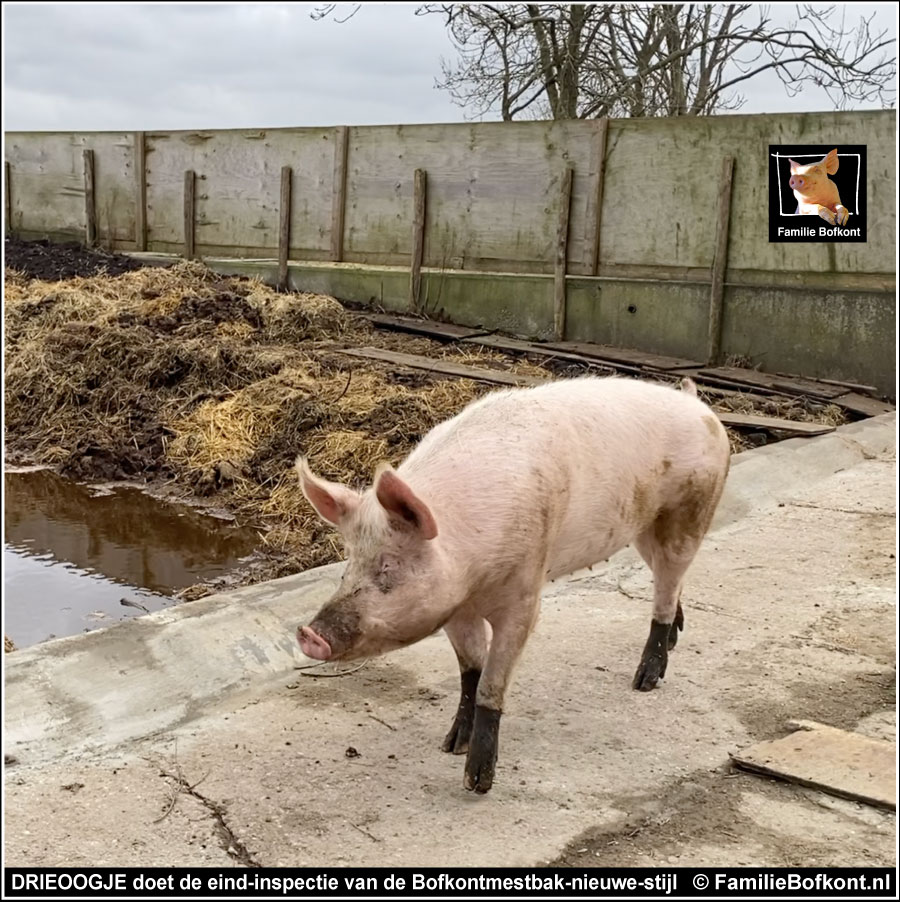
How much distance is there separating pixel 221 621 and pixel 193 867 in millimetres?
1330

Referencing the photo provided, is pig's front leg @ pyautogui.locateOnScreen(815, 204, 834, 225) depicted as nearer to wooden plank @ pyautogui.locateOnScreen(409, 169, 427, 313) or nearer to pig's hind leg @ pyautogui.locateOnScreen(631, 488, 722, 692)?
wooden plank @ pyautogui.locateOnScreen(409, 169, 427, 313)

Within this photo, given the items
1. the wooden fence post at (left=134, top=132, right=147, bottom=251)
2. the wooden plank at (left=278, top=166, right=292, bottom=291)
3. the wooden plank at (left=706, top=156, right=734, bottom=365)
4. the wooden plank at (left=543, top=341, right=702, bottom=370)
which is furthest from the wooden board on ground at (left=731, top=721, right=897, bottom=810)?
the wooden fence post at (left=134, top=132, right=147, bottom=251)

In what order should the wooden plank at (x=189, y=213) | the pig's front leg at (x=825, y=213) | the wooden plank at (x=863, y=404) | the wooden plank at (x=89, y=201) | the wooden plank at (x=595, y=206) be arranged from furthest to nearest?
the wooden plank at (x=89, y=201) → the wooden plank at (x=189, y=213) → the wooden plank at (x=595, y=206) → the pig's front leg at (x=825, y=213) → the wooden plank at (x=863, y=404)

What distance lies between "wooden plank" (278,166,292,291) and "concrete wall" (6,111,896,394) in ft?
0.35

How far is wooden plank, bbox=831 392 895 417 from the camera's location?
8305 mm

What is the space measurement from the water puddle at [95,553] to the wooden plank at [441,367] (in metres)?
3.27

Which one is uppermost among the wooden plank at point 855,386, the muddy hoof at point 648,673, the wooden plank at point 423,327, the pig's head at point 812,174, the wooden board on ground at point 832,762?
the pig's head at point 812,174

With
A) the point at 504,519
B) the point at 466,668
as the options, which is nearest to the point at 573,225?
the point at 466,668

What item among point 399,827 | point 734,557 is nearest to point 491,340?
point 734,557

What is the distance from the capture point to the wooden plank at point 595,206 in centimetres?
1059

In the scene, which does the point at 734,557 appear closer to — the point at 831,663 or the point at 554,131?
the point at 831,663

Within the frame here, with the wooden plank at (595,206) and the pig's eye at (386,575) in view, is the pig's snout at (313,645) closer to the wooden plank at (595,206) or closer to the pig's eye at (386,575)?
the pig's eye at (386,575)

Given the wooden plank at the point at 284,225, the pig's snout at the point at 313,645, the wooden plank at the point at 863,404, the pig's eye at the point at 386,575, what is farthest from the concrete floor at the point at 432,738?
the wooden plank at the point at 284,225

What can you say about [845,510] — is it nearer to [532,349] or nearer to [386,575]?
[386,575]
